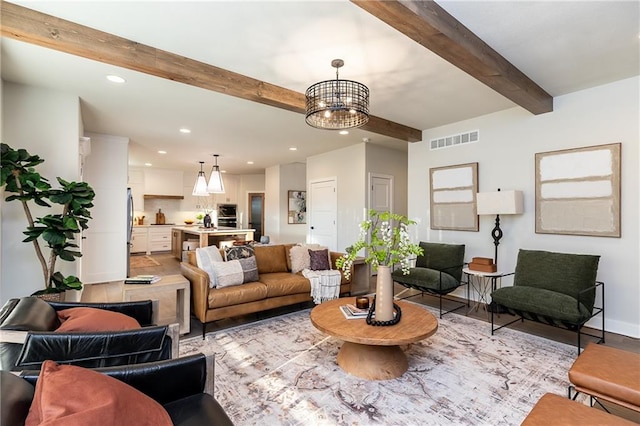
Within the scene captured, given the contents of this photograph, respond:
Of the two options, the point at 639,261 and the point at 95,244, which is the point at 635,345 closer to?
the point at 639,261

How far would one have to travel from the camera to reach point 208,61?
2.86 metres

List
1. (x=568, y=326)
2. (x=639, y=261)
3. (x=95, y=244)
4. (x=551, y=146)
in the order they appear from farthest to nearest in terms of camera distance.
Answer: (x=95, y=244), (x=551, y=146), (x=639, y=261), (x=568, y=326)

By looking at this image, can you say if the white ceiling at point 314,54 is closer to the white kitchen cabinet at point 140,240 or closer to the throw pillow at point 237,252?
the throw pillow at point 237,252

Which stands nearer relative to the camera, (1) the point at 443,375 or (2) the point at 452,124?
(1) the point at 443,375

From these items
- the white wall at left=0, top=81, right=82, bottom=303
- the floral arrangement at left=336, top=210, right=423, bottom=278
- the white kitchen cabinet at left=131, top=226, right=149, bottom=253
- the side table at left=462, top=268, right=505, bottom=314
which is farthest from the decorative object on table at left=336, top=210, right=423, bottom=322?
the white kitchen cabinet at left=131, top=226, right=149, bottom=253

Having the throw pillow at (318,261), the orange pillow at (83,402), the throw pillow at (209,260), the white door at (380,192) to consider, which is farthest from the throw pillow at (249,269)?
the white door at (380,192)

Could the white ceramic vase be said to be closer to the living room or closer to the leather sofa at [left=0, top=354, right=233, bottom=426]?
the living room

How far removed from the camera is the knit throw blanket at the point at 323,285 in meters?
3.86

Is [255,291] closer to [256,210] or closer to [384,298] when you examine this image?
[384,298]

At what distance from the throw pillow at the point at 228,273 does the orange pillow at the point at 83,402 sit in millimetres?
2286

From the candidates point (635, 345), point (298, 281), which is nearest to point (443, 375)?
point (298, 281)

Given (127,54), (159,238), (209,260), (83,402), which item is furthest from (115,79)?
(159,238)

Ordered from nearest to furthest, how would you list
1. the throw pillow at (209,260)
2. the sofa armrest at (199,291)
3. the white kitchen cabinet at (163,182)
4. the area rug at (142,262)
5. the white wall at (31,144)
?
the sofa armrest at (199,291) < the white wall at (31,144) < the throw pillow at (209,260) < the area rug at (142,262) < the white kitchen cabinet at (163,182)

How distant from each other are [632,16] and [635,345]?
2944 millimetres
